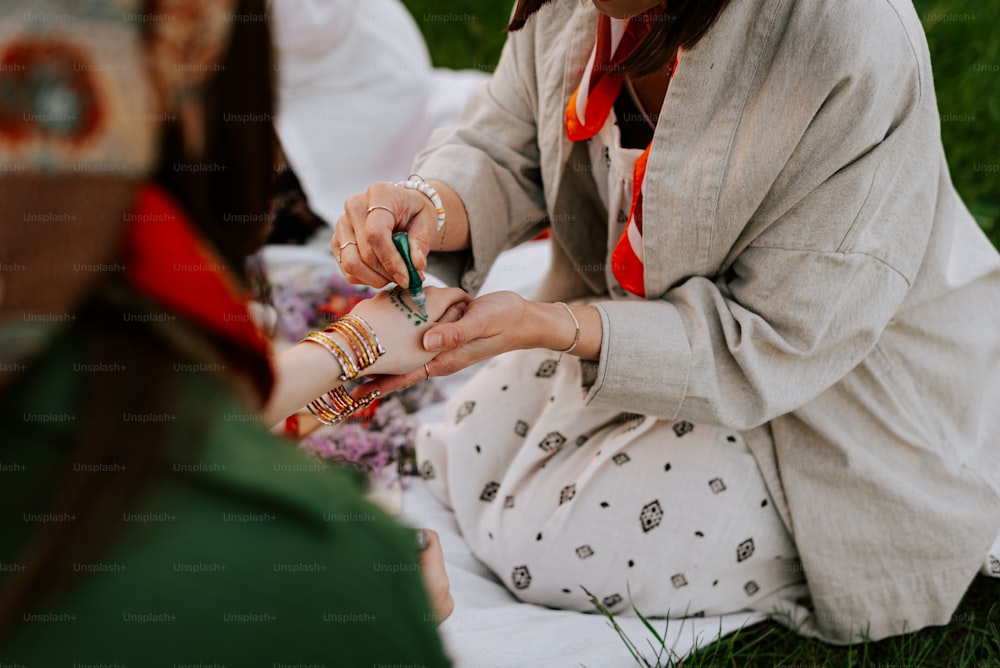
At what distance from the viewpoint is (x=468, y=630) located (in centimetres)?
172

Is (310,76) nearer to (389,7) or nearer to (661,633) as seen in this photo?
(389,7)

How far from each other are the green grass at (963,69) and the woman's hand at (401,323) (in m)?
1.58

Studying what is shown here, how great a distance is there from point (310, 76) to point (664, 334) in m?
2.02

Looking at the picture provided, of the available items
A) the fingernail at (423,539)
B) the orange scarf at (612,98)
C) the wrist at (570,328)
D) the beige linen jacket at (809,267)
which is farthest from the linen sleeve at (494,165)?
the fingernail at (423,539)

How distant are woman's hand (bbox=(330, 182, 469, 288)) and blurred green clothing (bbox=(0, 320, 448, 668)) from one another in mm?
727

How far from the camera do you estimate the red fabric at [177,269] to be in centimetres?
70

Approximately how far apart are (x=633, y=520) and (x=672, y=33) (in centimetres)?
90

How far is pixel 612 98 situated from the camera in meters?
1.63

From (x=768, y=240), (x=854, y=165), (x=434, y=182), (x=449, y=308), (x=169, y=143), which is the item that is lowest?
(x=449, y=308)

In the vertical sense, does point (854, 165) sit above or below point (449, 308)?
above

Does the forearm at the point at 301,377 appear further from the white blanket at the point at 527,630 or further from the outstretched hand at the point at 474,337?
the white blanket at the point at 527,630

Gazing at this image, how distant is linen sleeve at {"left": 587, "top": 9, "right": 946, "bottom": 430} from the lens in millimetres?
1402

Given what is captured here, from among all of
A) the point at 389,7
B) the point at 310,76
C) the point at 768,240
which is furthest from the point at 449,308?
the point at 389,7

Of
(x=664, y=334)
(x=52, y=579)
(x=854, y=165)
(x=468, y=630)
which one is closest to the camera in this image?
(x=52, y=579)
